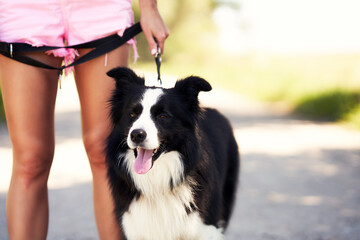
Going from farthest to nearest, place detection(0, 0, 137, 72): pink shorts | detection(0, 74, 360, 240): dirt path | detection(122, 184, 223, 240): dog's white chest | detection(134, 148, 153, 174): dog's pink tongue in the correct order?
detection(0, 74, 360, 240): dirt path, detection(122, 184, 223, 240): dog's white chest, detection(134, 148, 153, 174): dog's pink tongue, detection(0, 0, 137, 72): pink shorts

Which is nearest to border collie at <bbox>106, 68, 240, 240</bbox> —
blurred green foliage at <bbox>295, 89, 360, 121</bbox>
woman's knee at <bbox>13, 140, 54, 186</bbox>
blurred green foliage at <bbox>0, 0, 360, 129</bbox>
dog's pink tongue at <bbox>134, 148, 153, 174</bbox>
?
dog's pink tongue at <bbox>134, 148, 153, 174</bbox>

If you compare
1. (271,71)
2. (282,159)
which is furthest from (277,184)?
(271,71)

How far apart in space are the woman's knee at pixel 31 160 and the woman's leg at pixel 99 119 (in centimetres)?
28

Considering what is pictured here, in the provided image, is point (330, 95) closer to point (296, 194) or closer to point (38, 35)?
point (296, 194)

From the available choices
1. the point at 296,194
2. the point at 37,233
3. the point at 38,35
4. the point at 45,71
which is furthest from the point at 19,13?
the point at 296,194

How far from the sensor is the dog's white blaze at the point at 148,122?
8.86ft

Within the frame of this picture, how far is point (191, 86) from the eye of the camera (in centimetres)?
301

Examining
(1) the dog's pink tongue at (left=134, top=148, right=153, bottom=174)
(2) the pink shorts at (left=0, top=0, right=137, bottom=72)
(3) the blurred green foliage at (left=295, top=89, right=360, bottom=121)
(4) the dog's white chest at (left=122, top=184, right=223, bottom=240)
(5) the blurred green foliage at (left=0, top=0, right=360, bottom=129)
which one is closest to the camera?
(2) the pink shorts at (left=0, top=0, right=137, bottom=72)

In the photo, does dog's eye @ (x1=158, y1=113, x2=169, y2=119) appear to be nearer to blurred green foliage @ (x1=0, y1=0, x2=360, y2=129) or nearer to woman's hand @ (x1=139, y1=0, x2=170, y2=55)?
woman's hand @ (x1=139, y1=0, x2=170, y2=55)

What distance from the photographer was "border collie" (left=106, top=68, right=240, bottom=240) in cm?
285

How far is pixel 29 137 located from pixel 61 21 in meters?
0.74

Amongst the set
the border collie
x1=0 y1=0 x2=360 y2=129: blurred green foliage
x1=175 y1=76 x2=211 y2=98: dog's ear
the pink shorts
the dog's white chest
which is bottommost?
x1=0 y1=0 x2=360 y2=129: blurred green foliage

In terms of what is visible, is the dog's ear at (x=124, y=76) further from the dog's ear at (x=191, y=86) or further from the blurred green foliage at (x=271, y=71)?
the blurred green foliage at (x=271, y=71)

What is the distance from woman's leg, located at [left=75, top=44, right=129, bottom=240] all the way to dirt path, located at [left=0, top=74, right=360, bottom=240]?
113cm
